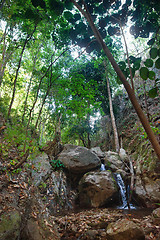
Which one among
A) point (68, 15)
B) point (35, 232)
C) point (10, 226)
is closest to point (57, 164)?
point (35, 232)

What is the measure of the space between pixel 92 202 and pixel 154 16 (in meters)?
7.68

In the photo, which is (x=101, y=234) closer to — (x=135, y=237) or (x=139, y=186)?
(x=135, y=237)

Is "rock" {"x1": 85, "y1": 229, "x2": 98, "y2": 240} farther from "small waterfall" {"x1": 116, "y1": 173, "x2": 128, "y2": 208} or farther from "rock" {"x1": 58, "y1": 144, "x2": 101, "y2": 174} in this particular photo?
"rock" {"x1": 58, "y1": 144, "x2": 101, "y2": 174}

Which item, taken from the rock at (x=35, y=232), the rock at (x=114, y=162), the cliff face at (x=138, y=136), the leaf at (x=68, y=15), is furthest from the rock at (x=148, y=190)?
the leaf at (x=68, y=15)

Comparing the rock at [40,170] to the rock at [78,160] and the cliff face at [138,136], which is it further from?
the cliff face at [138,136]

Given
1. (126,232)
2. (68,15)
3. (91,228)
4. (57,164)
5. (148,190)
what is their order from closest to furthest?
(68,15) < (126,232) < (91,228) < (148,190) < (57,164)

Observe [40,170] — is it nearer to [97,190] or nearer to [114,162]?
[97,190]

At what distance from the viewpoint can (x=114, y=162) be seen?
9.55 metres

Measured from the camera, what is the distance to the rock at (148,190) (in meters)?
5.75

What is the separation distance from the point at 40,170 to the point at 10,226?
16.8 ft

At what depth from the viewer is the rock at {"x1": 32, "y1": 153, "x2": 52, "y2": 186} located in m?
6.51

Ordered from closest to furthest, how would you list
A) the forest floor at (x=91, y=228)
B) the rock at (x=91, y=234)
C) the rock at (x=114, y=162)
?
the forest floor at (x=91, y=228) < the rock at (x=91, y=234) < the rock at (x=114, y=162)

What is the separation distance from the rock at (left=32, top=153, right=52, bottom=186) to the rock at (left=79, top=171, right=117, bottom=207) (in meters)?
2.19

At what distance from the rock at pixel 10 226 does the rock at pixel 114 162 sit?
25.0 ft
